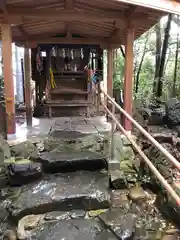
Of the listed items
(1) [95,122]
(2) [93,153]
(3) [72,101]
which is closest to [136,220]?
(2) [93,153]

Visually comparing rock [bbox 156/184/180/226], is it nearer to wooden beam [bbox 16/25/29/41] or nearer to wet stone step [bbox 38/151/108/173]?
wet stone step [bbox 38/151/108/173]

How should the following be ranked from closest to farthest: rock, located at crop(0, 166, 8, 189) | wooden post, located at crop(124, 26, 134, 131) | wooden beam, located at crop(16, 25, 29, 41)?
rock, located at crop(0, 166, 8, 189) → wooden post, located at crop(124, 26, 134, 131) → wooden beam, located at crop(16, 25, 29, 41)

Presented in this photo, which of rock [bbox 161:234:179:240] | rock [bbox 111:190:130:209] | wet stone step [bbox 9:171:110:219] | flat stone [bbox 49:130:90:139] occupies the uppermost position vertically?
flat stone [bbox 49:130:90:139]

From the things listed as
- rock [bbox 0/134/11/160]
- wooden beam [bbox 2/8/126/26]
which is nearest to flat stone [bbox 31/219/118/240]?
rock [bbox 0/134/11/160]

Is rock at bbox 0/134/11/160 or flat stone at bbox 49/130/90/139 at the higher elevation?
flat stone at bbox 49/130/90/139

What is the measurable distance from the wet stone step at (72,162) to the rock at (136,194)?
0.62 meters

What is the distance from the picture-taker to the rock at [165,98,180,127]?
320 inches

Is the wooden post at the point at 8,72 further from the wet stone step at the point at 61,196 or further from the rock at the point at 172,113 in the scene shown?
the rock at the point at 172,113

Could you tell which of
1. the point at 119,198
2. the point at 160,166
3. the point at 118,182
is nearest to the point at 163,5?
the point at 160,166

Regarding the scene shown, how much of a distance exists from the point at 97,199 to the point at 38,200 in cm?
82

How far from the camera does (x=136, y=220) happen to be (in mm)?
3521

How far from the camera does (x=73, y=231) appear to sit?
320cm

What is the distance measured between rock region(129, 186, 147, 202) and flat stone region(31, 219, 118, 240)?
32.2 inches

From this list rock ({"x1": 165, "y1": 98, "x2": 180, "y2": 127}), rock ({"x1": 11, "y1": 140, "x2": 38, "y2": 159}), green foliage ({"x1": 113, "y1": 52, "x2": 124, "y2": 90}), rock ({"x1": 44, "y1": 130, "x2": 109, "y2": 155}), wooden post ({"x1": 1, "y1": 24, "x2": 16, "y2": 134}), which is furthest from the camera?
green foliage ({"x1": 113, "y1": 52, "x2": 124, "y2": 90})
